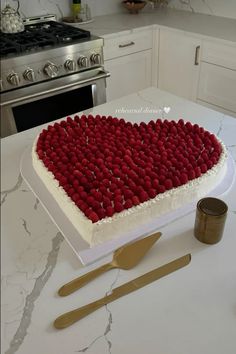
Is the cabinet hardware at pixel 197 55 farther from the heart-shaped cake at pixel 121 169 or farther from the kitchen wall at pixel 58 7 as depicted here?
the heart-shaped cake at pixel 121 169

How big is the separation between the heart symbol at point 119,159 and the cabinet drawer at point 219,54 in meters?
1.11

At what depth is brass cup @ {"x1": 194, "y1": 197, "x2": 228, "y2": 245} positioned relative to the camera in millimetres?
692

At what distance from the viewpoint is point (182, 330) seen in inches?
22.3

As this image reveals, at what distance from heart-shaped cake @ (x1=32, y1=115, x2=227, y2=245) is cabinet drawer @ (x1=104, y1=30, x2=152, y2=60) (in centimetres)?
120

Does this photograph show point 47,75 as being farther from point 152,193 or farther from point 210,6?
point 210,6

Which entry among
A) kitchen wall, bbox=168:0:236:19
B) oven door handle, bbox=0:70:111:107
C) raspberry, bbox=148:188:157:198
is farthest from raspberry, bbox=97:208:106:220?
kitchen wall, bbox=168:0:236:19

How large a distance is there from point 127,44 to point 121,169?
1568 mm

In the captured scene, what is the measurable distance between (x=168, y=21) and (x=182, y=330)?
7.18 feet

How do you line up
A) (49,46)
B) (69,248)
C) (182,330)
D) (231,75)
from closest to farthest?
(182,330)
(69,248)
(49,46)
(231,75)

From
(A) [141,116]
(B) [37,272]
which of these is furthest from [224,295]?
(A) [141,116]

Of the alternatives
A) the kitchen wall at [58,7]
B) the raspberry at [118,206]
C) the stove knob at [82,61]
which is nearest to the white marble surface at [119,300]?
the raspberry at [118,206]

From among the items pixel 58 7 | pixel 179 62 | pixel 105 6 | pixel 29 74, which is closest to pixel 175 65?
pixel 179 62

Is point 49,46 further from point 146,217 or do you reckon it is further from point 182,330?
point 182,330

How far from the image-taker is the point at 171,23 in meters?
2.26
